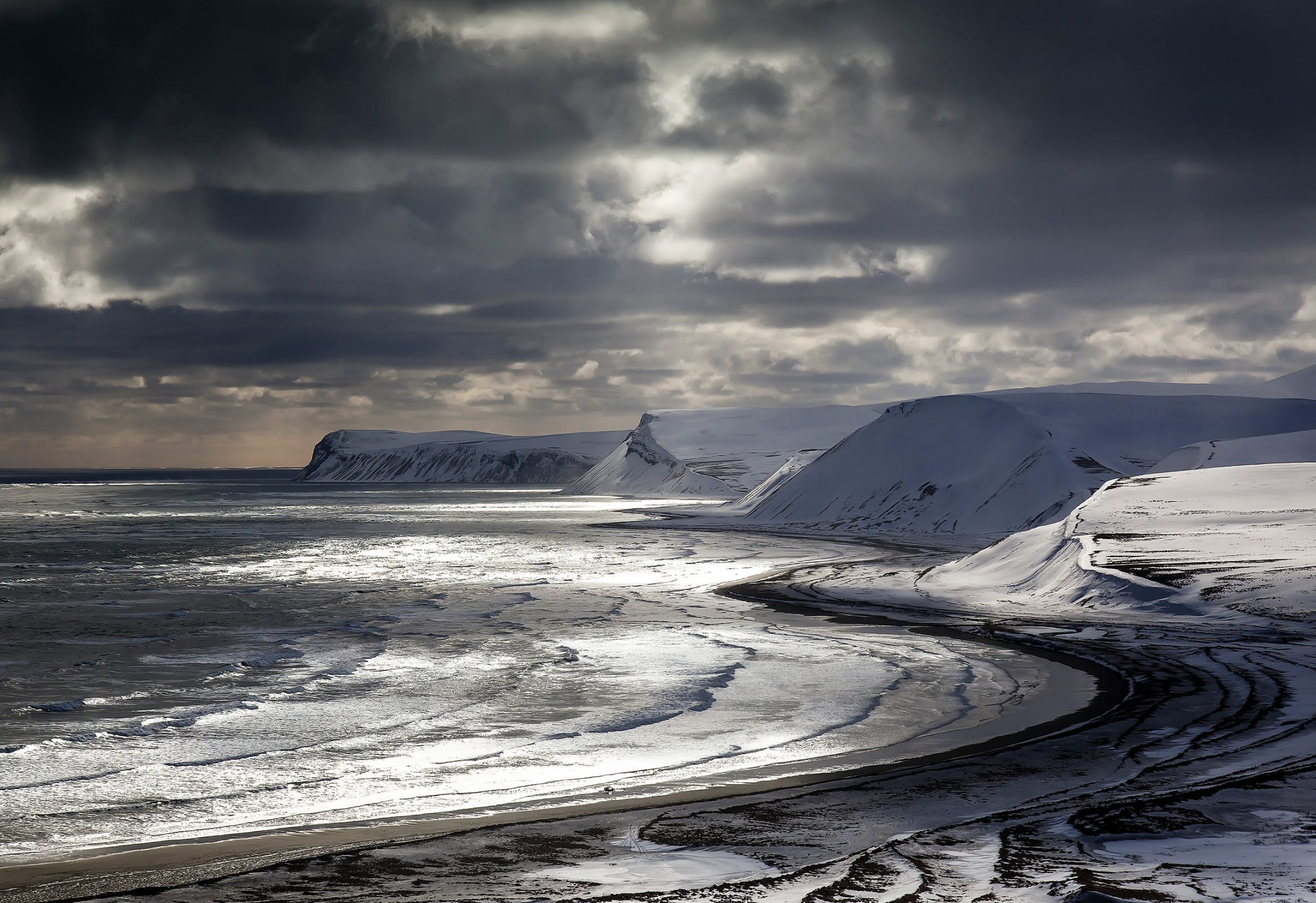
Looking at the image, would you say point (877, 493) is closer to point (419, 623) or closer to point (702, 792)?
point (419, 623)

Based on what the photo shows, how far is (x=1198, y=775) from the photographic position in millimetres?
10359

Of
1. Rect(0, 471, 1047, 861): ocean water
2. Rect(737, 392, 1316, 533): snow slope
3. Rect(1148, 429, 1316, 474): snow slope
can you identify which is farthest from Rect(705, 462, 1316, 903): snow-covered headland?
Rect(737, 392, 1316, 533): snow slope

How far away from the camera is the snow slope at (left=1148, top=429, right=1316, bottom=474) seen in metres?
59.7

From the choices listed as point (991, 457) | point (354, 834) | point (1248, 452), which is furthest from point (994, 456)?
point (354, 834)

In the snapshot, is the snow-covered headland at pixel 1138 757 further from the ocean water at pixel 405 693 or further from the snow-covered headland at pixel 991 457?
the snow-covered headland at pixel 991 457

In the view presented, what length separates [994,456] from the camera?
255ft

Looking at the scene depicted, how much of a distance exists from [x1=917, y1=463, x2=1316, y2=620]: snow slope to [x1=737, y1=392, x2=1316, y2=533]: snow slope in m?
27.2

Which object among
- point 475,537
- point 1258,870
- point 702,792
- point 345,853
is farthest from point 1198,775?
point 475,537

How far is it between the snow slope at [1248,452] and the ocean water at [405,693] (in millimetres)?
38799

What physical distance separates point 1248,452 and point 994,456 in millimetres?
18739

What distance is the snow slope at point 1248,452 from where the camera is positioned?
5969cm

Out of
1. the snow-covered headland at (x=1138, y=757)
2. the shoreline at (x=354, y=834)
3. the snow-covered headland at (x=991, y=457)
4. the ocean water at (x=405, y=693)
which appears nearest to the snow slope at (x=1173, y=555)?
the snow-covered headland at (x=1138, y=757)

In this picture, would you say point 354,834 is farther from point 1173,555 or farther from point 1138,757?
point 1173,555

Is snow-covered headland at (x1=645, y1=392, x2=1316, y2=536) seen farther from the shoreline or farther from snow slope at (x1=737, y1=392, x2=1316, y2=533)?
the shoreline
